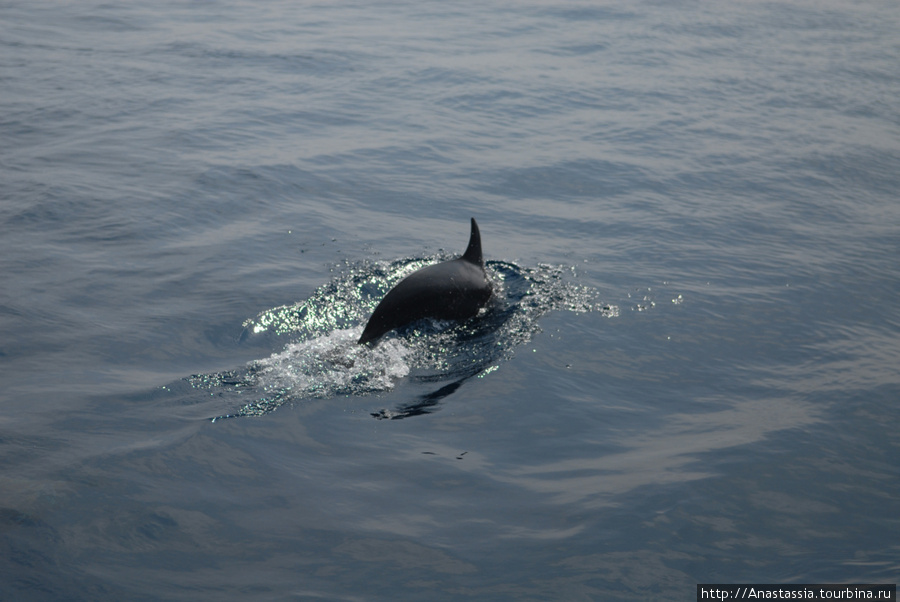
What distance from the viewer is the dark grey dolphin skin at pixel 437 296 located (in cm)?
935

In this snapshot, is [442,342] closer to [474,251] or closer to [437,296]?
[437,296]

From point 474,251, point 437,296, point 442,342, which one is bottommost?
point 442,342

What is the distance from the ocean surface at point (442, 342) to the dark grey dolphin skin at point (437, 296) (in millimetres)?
247

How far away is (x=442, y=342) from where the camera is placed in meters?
9.60

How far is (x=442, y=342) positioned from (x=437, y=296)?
0.61 m

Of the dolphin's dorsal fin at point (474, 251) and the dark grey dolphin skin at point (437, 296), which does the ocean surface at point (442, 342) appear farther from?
the dolphin's dorsal fin at point (474, 251)

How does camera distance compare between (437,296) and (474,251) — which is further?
(474,251)

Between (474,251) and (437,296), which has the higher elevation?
(474,251)

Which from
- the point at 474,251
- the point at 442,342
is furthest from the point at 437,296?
the point at 474,251

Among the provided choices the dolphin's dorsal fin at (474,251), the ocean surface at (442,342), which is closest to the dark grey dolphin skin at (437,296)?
the dolphin's dorsal fin at (474,251)

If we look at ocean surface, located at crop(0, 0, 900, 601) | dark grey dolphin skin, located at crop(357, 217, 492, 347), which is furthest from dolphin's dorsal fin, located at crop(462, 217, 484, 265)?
ocean surface, located at crop(0, 0, 900, 601)

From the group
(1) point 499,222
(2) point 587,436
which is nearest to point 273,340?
(2) point 587,436

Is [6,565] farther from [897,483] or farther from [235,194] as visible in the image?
[235,194]

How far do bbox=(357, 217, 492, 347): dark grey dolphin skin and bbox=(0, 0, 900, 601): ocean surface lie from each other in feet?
0.81
